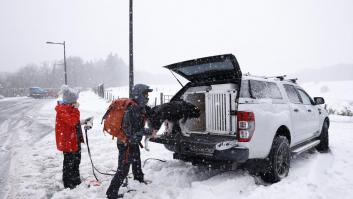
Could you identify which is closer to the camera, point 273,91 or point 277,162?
point 277,162

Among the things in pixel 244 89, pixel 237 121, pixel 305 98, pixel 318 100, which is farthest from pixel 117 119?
pixel 318 100

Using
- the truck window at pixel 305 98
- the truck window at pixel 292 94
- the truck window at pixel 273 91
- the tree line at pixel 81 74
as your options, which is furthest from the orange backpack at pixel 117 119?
the tree line at pixel 81 74

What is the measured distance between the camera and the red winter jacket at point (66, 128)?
486cm

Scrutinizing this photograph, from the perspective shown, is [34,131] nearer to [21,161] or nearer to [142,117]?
[21,161]

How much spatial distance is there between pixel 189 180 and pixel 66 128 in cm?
230

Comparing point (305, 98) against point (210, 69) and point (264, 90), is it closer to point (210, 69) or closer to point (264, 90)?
point (264, 90)

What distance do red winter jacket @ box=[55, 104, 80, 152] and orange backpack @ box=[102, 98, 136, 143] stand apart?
0.72 meters

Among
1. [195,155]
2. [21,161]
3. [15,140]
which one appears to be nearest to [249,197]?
[195,155]

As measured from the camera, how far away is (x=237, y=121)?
473cm

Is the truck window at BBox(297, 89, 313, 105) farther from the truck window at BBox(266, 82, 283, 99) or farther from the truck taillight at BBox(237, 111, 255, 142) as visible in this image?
the truck taillight at BBox(237, 111, 255, 142)

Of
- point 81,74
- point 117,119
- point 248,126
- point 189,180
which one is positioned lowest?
point 189,180

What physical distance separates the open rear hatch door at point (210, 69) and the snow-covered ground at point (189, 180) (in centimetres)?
179

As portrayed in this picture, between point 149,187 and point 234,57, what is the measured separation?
8.37 feet

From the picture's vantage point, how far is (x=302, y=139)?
6348 millimetres
